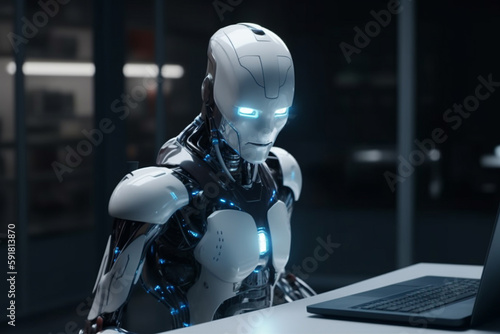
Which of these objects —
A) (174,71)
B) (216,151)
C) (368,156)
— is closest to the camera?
(216,151)

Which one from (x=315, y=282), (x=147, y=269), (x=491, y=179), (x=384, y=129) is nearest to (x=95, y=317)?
(x=147, y=269)

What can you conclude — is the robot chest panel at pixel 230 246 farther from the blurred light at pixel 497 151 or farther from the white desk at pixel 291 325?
the blurred light at pixel 497 151

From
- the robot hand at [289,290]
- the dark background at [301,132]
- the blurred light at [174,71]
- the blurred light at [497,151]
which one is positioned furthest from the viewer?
the blurred light at [174,71]

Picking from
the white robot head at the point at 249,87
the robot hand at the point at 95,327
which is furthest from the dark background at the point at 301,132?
the white robot head at the point at 249,87

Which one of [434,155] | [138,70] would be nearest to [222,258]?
[138,70]

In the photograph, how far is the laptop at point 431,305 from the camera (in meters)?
0.95

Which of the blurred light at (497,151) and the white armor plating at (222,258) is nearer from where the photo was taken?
the white armor plating at (222,258)

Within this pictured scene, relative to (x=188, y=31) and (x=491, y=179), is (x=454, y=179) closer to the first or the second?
(x=491, y=179)

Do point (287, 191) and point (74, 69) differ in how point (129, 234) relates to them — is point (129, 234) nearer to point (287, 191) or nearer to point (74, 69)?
point (287, 191)

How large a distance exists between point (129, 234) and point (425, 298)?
543 mm

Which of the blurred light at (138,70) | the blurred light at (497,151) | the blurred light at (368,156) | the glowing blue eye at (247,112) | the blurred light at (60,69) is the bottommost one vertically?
the blurred light at (368,156)

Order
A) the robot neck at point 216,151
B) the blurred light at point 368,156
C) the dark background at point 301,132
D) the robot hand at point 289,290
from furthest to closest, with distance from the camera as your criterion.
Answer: the blurred light at point 368,156
the dark background at point 301,132
the robot hand at point 289,290
the robot neck at point 216,151

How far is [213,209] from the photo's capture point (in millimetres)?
1386

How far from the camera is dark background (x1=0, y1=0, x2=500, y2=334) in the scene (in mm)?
4293
